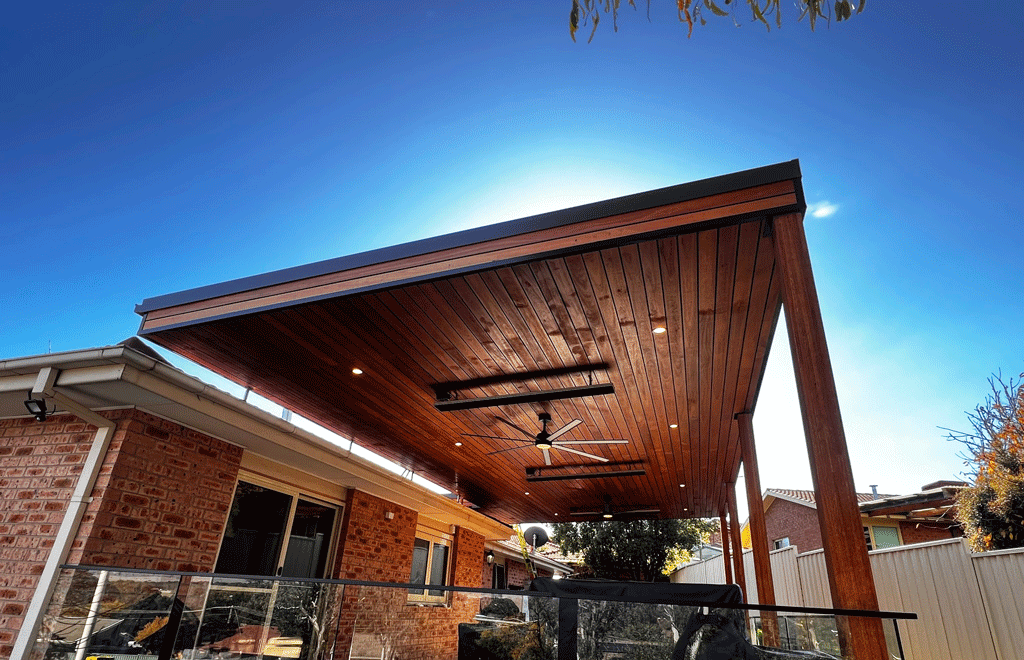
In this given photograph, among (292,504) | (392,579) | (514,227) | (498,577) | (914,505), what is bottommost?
(392,579)

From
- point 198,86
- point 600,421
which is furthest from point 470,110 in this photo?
point 198,86

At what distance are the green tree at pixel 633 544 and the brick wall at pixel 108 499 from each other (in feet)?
53.7

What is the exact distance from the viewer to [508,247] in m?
3.34

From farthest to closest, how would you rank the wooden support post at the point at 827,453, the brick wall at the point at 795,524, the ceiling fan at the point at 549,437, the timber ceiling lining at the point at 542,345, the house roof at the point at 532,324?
1. the brick wall at the point at 795,524
2. the ceiling fan at the point at 549,437
3. the timber ceiling lining at the point at 542,345
4. the house roof at the point at 532,324
5. the wooden support post at the point at 827,453

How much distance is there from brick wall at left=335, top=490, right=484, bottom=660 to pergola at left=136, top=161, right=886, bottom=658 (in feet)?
4.29

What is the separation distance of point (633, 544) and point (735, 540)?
10505mm

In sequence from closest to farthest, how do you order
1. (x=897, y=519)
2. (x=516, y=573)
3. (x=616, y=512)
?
(x=897, y=519) < (x=616, y=512) < (x=516, y=573)

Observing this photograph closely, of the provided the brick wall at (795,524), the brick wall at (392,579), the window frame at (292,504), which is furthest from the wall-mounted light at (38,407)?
the brick wall at (795,524)

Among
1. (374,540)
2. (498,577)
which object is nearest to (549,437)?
(374,540)

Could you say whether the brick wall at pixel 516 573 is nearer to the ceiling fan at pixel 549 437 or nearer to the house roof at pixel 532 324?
the house roof at pixel 532 324

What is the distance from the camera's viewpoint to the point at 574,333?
14.7 ft

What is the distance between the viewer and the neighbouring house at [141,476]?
374 cm

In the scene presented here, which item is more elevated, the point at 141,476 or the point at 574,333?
the point at 574,333

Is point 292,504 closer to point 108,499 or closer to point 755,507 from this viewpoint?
point 108,499
